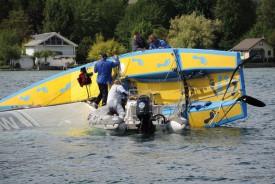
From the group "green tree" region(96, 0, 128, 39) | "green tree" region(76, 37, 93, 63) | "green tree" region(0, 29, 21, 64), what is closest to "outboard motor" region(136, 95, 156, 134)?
"green tree" region(0, 29, 21, 64)

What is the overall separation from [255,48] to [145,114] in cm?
10602

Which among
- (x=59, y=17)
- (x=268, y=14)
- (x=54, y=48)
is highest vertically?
(x=268, y=14)

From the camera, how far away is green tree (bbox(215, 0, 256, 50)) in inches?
5054

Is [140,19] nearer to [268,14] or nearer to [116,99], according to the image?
[268,14]

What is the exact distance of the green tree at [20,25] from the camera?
137375mm

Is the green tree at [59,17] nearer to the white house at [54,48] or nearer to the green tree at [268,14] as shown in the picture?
the white house at [54,48]

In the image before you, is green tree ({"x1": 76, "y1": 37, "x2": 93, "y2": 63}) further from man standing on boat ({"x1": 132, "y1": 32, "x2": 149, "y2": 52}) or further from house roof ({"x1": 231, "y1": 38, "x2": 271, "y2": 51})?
man standing on boat ({"x1": 132, "y1": 32, "x2": 149, "y2": 52})

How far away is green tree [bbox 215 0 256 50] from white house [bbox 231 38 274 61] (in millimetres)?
3017

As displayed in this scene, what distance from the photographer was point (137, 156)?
64.2 ft

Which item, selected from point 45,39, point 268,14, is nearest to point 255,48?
point 268,14

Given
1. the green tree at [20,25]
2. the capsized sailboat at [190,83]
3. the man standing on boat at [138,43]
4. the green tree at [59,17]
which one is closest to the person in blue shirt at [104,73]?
the capsized sailboat at [190,83]

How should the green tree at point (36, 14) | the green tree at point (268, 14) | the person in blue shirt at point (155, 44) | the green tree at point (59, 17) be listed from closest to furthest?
the person in blue shirt at point (155, 44) < the green tree at point (59, 17) < the green tree at point (36, 14) < the green tree at point (268, 14)

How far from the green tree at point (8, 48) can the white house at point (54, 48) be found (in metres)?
2.99

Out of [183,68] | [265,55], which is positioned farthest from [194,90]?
[265,55]
